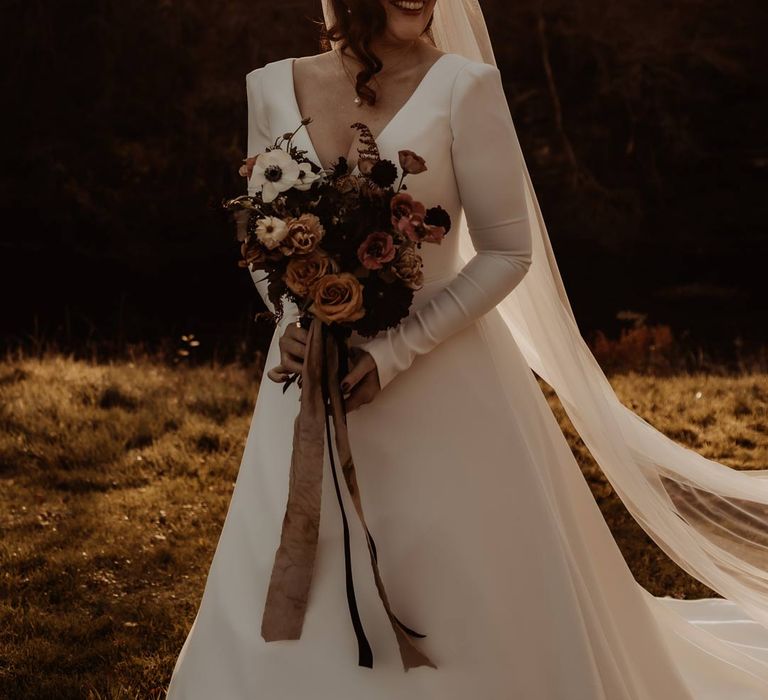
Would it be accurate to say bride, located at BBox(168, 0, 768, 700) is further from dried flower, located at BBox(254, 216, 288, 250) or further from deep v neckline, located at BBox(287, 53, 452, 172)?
dried flower, located at BBox(254, 216, 288, 250)

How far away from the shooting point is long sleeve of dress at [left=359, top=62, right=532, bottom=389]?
2328mm

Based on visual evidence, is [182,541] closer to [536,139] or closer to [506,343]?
[506,343]

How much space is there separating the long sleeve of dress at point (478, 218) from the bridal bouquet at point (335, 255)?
0.55 feet

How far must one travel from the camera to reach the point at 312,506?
2287 millimetres

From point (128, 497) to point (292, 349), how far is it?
279 centimetres

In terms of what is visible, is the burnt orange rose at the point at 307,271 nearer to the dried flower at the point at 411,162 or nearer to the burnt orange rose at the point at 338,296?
the burnt orange rose at the point at 338,296

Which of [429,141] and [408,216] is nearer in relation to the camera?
[408,216]

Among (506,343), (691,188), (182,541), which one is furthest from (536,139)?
(506,343)

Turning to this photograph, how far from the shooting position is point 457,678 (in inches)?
91.4

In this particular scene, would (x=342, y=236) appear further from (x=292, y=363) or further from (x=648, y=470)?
(x=648, y=470)

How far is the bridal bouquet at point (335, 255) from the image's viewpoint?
2062 mm

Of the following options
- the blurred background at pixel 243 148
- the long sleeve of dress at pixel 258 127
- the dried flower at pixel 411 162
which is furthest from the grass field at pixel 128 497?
the blurred background at pixel 243 148

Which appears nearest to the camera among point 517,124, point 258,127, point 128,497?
point 258,127

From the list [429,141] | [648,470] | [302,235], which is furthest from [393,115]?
[648,470]
